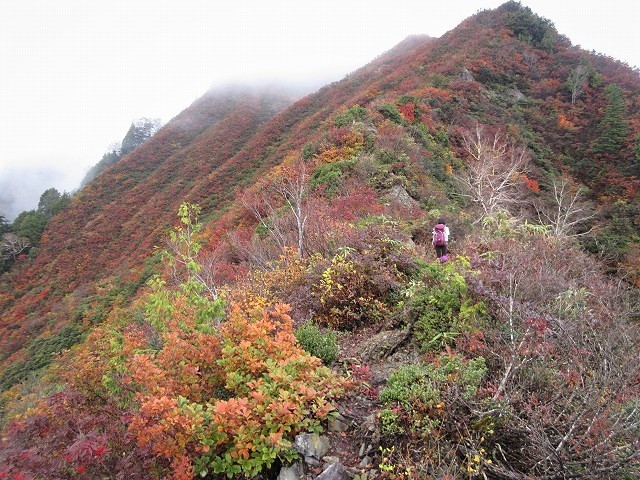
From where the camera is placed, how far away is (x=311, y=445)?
292cm

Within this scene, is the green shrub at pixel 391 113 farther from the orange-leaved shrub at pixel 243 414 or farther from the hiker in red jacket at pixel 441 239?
the orange-leaved shrub at pixel 243 414

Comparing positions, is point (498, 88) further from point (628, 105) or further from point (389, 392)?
point (389, 392)

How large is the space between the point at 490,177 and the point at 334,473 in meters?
15.3

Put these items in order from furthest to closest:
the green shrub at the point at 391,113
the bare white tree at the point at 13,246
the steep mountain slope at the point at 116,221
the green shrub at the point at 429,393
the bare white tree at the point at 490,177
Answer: the bare white tree at the point at 13,246 → the steep mountain slope at the point at 116,221 → the green shrub at the point at 391,113 → the bare white tree at the point at 490,177 → the green shrub at the point at 429,393

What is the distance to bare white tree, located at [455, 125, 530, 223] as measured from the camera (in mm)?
13242

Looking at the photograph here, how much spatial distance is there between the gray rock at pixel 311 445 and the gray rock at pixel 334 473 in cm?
16

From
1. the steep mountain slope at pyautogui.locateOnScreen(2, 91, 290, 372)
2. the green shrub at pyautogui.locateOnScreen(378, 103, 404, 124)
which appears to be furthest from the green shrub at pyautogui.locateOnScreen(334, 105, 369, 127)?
the steep mountain slope at pyautogui.locateOnScreen(2, 91, 290, 372)

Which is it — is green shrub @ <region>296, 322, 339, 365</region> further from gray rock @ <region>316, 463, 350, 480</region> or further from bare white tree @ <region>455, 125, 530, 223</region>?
bare white tree @ <region>455, 125, 530, 223</region>

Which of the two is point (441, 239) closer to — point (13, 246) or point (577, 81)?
point (577, 81)

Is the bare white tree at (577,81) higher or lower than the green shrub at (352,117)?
lower

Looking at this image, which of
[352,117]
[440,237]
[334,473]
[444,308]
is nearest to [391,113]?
[352,117]

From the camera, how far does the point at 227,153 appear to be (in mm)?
36469

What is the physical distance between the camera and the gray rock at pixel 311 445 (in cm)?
288

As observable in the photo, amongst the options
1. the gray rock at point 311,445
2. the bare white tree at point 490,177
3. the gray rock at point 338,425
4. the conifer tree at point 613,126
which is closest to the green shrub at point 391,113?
the bare white tree at point 490,177
